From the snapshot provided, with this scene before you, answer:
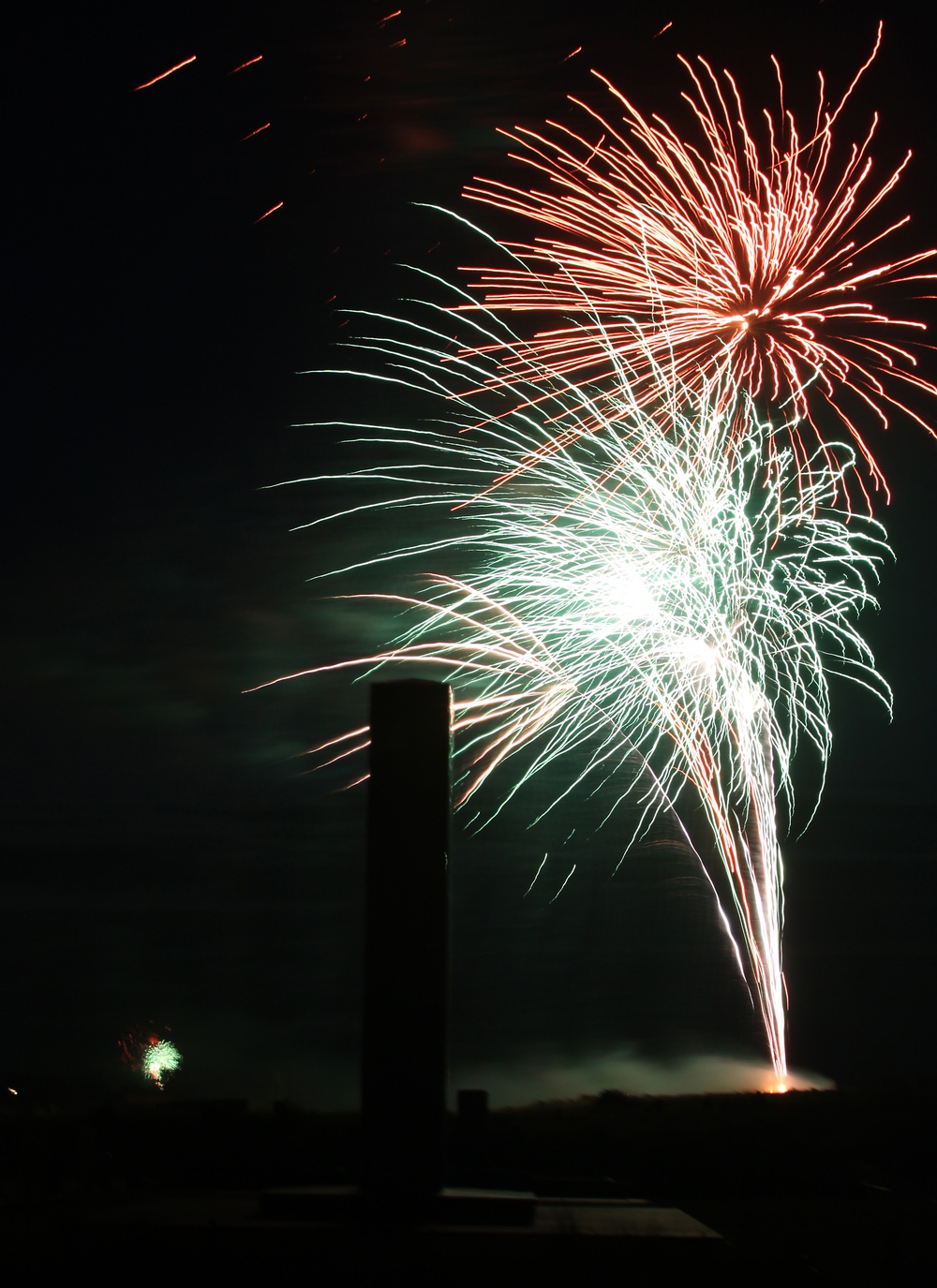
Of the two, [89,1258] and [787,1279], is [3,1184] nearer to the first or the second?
[89,1258]

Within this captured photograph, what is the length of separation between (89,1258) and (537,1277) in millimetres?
2842

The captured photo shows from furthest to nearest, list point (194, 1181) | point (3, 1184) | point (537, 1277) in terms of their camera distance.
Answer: point (194, 1181), point (3, 1184), point (537, 1277)

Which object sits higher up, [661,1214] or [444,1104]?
[444,1104]

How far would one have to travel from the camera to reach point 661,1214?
886 centimetres

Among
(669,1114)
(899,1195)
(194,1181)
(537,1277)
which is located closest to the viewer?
(537,1277)

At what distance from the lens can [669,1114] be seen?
79.8 ft

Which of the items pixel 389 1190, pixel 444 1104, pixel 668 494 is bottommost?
pixel 389 1190

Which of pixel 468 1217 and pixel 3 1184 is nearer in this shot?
pixel 468 1217

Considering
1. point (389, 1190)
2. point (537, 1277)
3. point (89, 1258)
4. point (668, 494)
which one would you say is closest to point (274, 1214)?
point (389, 1190)

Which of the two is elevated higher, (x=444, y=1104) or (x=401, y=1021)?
(x=401, y=1021)

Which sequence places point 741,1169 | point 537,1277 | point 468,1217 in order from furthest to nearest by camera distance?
point 741,1169, point 468,1217, point 537,1277

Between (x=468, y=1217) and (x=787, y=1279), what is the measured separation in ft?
7.17

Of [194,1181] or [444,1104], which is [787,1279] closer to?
[444,1104]

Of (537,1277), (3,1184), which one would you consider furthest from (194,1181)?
(537,1277)
